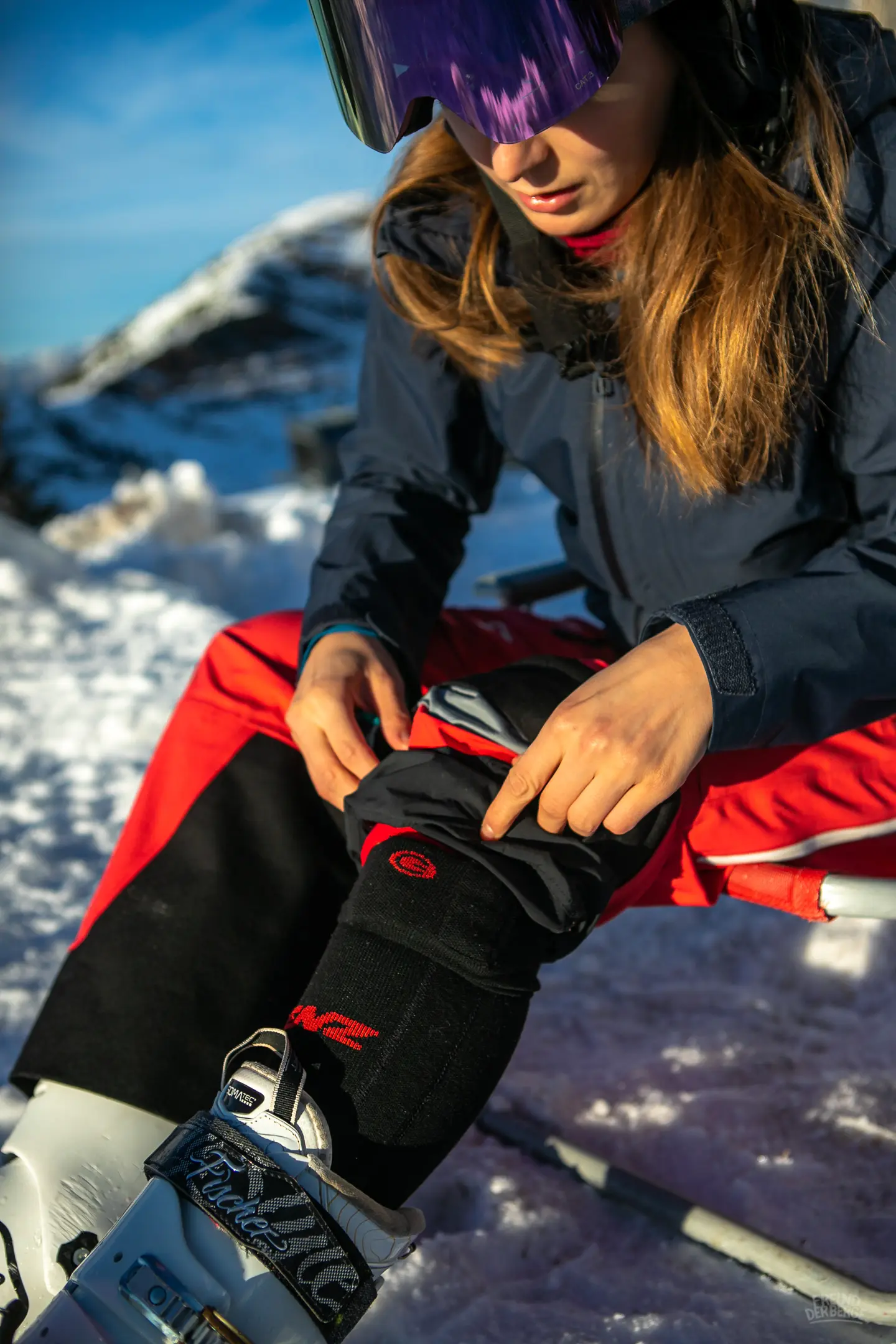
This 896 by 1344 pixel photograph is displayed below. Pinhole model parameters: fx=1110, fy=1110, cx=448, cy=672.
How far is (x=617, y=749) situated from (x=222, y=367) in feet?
73.7

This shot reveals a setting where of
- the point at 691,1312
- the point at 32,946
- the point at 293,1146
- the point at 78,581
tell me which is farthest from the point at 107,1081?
the point at 78,581

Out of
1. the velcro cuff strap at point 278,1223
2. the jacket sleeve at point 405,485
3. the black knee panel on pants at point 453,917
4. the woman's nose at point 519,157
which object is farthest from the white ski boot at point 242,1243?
the woman's nose at point 519,157

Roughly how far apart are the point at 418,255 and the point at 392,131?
10.4 inches

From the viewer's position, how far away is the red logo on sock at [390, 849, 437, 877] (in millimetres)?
1062

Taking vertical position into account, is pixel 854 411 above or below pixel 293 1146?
above

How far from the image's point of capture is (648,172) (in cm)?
123

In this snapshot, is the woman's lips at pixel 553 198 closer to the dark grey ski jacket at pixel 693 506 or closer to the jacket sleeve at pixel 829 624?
the dark grey ski jacket at pixel 693 506

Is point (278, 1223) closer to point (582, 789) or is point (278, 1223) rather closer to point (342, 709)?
point (582, 789)

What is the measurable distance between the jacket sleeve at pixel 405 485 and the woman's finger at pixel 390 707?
10cm

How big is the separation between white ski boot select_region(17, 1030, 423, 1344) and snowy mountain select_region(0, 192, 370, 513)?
16873mm

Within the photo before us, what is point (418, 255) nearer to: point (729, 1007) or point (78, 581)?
point (729, 1007)

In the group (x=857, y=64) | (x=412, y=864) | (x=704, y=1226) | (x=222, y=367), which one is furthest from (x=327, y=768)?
(x=222, y=367)

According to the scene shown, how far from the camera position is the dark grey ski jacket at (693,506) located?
1.13 meters

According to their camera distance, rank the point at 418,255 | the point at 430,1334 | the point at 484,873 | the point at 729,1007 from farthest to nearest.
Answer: the point at 729,1007 → the point at 418,255 → the point at 430,1334 → the point at 484,873
